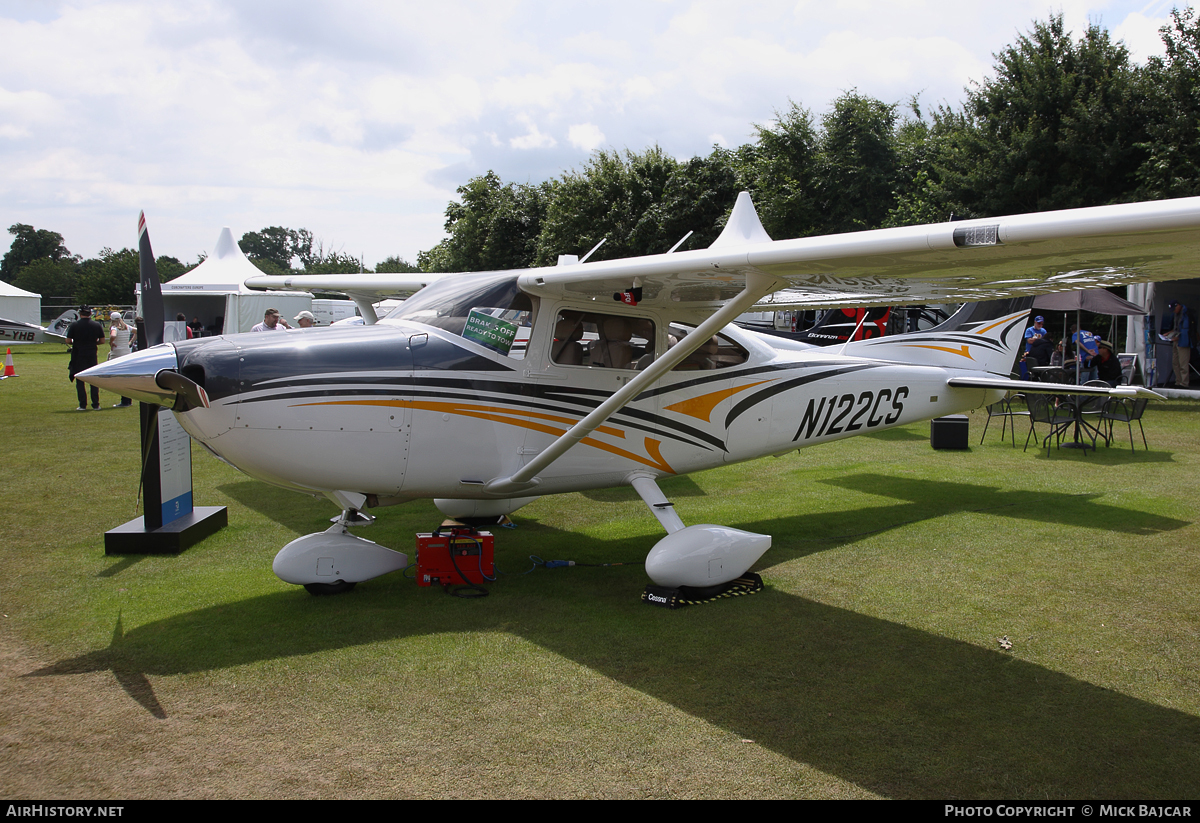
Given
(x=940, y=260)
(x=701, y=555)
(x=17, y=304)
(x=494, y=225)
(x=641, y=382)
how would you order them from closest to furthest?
1. (x=940, y=260)
2. (x=641, y=382)
3. (x=701, y=555)
4. (x=17, y=304)
5. (x=494, y=225)

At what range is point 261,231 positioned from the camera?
535 ft

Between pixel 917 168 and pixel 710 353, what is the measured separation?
2494 centimetres

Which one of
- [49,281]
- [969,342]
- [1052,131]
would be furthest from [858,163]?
[49,281]

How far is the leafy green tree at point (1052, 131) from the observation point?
19719 mm

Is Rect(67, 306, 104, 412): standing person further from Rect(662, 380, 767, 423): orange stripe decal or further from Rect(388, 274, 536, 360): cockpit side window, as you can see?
Rect(662, 380, 767, 423): orange stripe decal

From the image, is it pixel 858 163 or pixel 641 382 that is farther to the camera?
pixel 858 163

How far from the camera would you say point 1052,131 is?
2064 cm

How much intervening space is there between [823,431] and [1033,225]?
152 inches

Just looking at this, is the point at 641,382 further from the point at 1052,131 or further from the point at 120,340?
the point at 1052,131

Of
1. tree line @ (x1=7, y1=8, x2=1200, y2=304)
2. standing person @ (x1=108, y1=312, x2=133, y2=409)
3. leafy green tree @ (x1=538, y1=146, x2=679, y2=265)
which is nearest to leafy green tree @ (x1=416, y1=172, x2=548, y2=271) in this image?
tree line @ (x1=7, y1=8, x2=1200, y2=304)

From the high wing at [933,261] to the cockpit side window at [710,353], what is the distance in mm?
254

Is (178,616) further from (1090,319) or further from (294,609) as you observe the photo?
(1090,319)

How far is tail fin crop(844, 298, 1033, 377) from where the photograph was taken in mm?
8180
